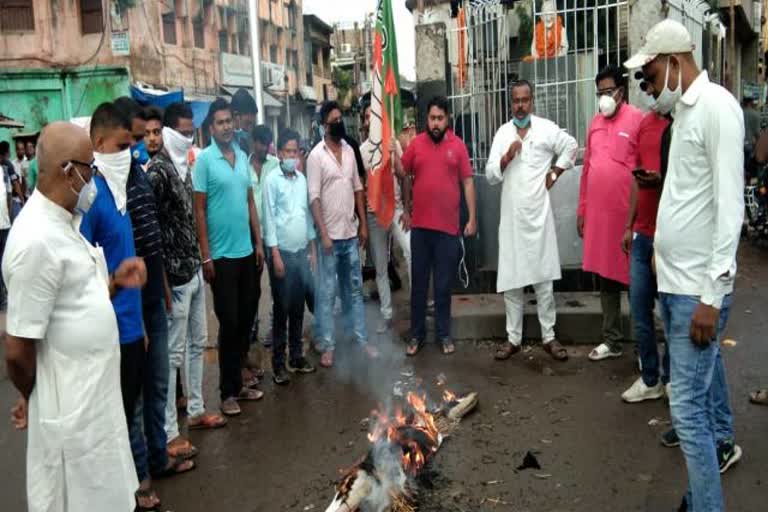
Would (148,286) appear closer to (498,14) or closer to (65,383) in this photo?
(65,383)

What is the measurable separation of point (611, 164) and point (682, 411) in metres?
3.06

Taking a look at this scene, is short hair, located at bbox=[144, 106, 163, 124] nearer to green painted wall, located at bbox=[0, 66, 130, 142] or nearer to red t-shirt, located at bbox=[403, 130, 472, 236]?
red t-shirt, located at bbox=[403, 130, 472, 236]

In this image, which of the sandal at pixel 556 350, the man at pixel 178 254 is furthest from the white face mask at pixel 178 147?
the sandal at pixel 556 350

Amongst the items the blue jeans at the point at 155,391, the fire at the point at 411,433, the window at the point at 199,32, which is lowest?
the fire at the point at 411,433

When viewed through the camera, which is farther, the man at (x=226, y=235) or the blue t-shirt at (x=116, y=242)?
the man at (x=226, y=235)

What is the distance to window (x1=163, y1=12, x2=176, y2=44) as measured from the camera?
24.7m

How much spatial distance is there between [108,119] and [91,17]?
23.2m

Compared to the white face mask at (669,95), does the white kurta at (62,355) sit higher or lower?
lower

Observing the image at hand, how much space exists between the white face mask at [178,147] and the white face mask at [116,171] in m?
0.97

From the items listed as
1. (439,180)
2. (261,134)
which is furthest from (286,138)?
(439,180)

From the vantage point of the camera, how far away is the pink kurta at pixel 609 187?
5.86 meters

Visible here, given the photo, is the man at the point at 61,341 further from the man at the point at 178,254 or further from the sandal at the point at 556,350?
the sandal at the point at 556,350

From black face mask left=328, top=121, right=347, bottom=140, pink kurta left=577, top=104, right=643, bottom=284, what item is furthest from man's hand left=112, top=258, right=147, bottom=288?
pink kurta left=577, top=104, right=643, bottom=284

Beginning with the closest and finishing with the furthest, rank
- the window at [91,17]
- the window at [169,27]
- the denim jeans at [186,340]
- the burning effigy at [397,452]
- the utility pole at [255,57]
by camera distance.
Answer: the burning effigy at [397,452] < the denim jeans at [186,340] < the utility pole at [255,57] < the window at [91,17] < the window at [169,27]
